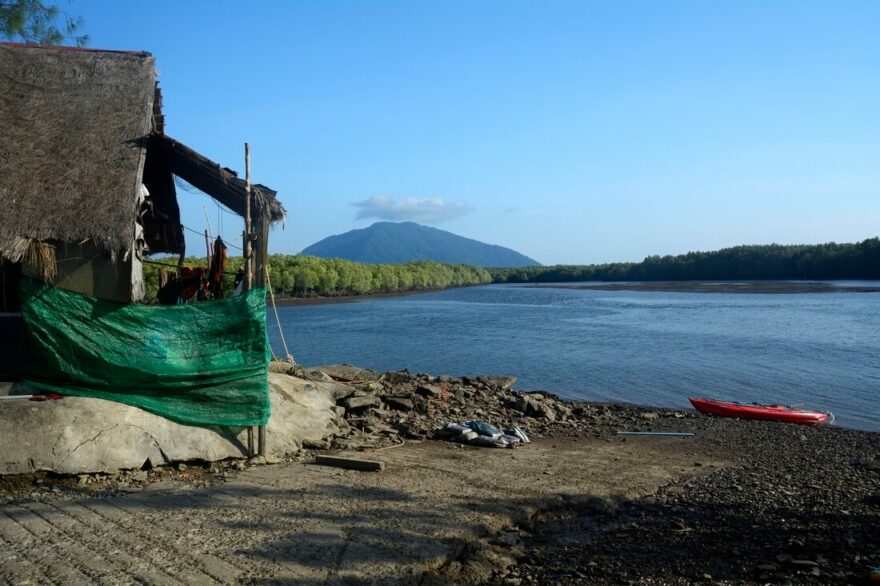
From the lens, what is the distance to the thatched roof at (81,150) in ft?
29.1

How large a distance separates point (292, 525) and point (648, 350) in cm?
2889

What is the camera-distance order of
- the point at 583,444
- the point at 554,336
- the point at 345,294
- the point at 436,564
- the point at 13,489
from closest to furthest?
1. the point at 436,564
2. the point at 13,489
3. the point at 583,444
4. the point at 554,336
5. the point at 345,294

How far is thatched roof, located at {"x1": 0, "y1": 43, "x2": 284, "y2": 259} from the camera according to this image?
888 centimetres

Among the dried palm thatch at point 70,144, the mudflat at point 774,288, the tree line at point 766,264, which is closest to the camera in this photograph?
the dried palm thatch at point 70,144

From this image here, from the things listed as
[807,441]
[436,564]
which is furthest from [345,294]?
[436,564]

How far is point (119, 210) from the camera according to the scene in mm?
9039

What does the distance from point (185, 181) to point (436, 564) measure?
7546 millimetres

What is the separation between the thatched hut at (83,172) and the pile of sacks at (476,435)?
169 inches

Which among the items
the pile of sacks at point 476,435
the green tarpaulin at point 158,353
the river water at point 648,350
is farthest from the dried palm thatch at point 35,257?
the river water at point 648,350

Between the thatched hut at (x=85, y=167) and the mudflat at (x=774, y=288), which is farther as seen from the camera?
the mudflat at (x=774, y=288)

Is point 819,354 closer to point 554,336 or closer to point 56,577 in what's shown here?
point 554,336

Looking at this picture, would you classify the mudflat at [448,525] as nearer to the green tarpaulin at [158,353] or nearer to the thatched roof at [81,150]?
the green tarpaulin at [158,353]

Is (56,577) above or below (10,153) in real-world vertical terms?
below

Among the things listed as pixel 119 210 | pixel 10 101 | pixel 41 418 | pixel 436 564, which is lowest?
pixel 436 564
